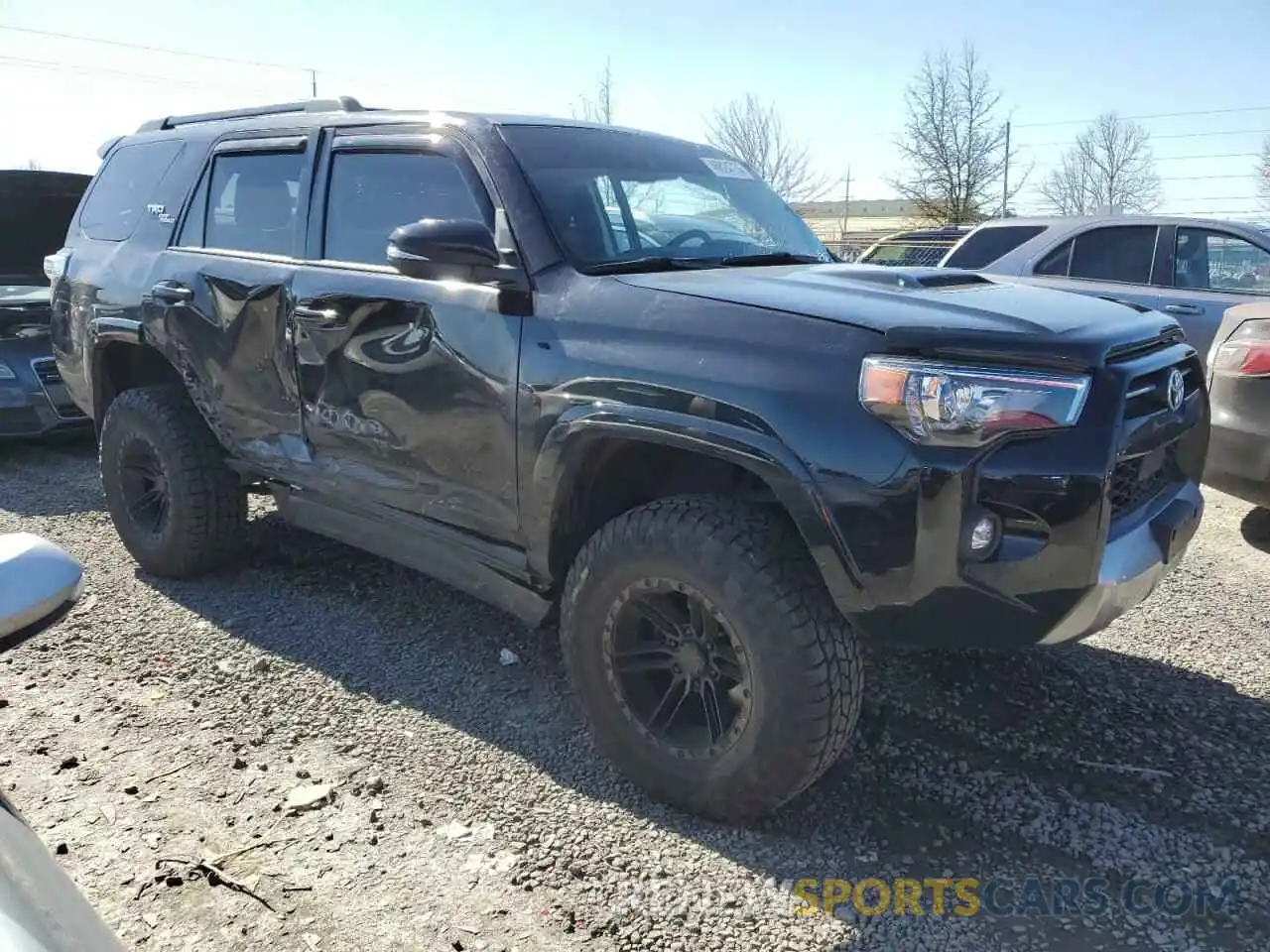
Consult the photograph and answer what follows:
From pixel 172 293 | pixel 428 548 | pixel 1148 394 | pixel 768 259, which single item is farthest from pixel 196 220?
pixel 1148 394

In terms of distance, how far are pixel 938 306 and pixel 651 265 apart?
940mm

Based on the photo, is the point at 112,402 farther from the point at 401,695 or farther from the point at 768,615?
the point at 768,615

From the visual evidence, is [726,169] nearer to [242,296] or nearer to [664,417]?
[664,417]

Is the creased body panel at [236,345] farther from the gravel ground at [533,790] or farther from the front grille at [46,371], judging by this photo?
the front grille at [46,371]

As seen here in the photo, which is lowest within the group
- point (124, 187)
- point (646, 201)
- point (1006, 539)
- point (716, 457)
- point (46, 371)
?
point (46, 371)

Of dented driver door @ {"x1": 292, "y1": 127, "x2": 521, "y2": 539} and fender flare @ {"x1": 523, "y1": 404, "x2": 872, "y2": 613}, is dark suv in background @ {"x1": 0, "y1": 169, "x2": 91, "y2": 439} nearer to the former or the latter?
dented driver door @ {"x1": 292, "y1": 127, "x2": 521, "y2": 539}

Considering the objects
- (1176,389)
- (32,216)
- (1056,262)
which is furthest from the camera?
(32,216)

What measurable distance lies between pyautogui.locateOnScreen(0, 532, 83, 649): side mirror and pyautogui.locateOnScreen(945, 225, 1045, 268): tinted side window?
6.73m

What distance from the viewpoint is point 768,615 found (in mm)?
2453

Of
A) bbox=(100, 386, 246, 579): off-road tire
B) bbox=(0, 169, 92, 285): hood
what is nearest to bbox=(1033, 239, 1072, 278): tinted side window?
bbox=(100, 386, 246, 579): off-road tire

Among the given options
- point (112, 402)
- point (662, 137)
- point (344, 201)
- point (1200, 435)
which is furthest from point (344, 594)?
point (1200, 435)

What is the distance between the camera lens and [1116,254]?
6.79 m

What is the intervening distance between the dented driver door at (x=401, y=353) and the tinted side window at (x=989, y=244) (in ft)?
16.1

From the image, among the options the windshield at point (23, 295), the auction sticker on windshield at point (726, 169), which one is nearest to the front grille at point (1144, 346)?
the auction sticker on windshield at point (726, 169)
